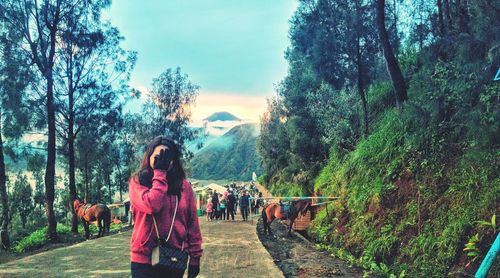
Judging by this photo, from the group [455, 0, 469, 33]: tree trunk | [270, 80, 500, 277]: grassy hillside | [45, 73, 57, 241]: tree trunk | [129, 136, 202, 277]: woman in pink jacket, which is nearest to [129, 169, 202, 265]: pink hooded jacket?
[129, 136, 202, 277]: woman in pink jacket

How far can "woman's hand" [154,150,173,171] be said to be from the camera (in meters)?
3.22

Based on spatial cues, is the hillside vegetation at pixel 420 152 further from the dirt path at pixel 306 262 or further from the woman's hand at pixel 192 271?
the woman's hand at pixel 192 271

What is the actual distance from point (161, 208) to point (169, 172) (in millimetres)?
323

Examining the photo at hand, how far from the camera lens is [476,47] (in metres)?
7.32

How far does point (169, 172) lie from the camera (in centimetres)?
334

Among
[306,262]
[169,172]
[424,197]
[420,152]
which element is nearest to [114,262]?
[306,262]

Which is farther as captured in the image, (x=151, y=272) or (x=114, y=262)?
(x=114, y=262)

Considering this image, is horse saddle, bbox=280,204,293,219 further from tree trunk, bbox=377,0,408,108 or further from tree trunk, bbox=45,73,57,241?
tree trunk, bbox=45,73,57,241

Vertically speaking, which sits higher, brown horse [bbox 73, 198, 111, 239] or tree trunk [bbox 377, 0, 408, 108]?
tree trunk [bbox 377, 0, 408, 108]

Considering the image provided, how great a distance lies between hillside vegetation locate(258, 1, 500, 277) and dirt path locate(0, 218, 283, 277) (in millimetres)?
2379

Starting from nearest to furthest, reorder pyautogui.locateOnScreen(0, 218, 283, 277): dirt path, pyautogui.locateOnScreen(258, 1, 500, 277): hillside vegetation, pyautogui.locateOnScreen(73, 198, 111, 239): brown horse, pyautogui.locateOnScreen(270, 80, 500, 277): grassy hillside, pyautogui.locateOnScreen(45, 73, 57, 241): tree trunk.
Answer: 1. pyautogui.locateOnScreen(270, 80, 500, 277): grassy hillside
2. pyautogui.locateOnScreen(258, 1, 500, 277): hillside vegetation
3. pyautogui.locateOnScreen(0, 218, 283, 277): dirt path
4. pyautogui.locateOnScreen(73, 198, 111, 239): brown horse
5. pyautogui.locateOnScreen(45, 73, 57, 241): tree trunk

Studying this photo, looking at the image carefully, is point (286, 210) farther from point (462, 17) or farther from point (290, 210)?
point (462, 17)

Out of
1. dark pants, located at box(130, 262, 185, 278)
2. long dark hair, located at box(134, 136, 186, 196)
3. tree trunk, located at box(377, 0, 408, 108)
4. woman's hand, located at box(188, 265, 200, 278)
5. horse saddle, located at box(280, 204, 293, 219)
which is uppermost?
tree trunk, located at box(377, 0, 408, 108)

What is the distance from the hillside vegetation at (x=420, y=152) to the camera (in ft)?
22.7
